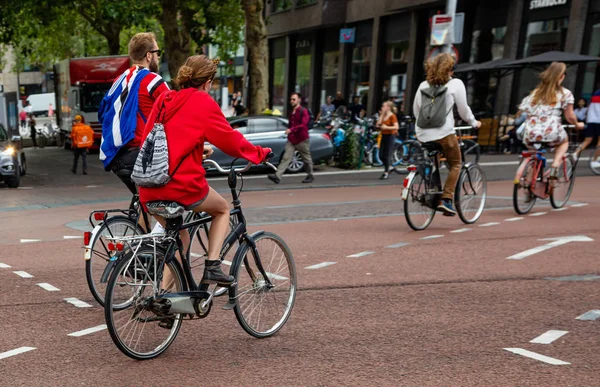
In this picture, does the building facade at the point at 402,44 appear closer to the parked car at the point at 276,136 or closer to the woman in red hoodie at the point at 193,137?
the parked car at the point at 276,136

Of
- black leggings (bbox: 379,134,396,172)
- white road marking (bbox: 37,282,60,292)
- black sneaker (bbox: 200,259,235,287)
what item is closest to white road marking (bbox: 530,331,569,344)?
black sneaker (bbox: 200,259,235,287)

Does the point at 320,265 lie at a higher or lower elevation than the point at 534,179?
lower

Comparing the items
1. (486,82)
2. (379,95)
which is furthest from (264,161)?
(379,95)

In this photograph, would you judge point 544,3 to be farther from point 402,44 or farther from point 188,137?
point 188,137

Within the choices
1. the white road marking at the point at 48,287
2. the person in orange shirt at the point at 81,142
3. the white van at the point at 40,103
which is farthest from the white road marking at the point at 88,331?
the white van at the point at 40,103

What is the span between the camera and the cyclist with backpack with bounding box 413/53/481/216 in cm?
877

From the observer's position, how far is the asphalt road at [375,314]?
4.39 meters

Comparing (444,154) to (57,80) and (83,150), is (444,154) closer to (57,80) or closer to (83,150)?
(83,150)

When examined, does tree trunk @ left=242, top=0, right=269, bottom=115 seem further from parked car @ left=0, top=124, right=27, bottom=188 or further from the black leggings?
parked car @ left=0, top=124, right=27, bottom=188

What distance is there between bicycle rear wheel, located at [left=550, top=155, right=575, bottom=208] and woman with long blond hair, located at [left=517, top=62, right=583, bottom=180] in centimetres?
57

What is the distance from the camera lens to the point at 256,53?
23.4m

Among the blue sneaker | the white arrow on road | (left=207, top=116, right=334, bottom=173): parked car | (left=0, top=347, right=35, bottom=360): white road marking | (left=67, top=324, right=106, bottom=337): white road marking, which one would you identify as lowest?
(left=207, top=116, right=334, bottom=173): parked car

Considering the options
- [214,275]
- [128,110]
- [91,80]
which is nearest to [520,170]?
[128,110]

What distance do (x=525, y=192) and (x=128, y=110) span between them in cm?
632
